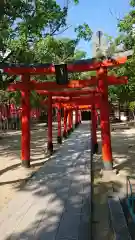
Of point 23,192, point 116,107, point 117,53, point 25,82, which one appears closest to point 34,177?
point 23,192

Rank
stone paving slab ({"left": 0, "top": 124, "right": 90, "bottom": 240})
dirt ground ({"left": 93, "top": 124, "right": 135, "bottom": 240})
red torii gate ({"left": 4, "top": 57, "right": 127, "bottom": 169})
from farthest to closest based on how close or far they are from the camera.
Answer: red torii gate ({"left": 4, "top": 57, "right": 127, "bottom": 169}) → dirt ground ({"left": 93, "top": 124, "right": 135, "bottom": 240}) → stone paving slab ({"left": 0, "top": 124, "right": 90, "bottom": 240})

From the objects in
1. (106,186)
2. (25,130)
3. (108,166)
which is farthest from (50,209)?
(25,130)

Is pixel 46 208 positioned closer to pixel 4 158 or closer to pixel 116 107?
pixel 4 158

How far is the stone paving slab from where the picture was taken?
4051mm

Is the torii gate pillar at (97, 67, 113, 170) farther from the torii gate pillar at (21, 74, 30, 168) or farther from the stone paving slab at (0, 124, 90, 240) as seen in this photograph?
the torii gate pillar at (21, 74, 30, 168)

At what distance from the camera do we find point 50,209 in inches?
196

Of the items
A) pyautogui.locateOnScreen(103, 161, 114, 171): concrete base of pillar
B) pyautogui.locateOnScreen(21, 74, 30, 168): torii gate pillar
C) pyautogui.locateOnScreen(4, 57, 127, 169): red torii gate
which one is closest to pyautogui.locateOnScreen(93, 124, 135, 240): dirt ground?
pyautogui.locateOnScreen(103, 161, 114, 171): concrete base of pillar

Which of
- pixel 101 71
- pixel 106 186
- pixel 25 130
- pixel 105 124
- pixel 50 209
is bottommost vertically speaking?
pixel 106 186

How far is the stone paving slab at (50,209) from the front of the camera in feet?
13.3

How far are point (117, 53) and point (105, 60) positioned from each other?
393 mm

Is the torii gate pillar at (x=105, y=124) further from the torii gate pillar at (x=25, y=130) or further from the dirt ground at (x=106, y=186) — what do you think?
the torii gate pillar at (x=25, y=130)

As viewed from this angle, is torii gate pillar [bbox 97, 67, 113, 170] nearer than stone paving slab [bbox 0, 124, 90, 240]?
No

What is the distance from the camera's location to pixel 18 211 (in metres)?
4.91

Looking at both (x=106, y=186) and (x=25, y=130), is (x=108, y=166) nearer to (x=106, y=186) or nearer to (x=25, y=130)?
(x=106, y=186)
